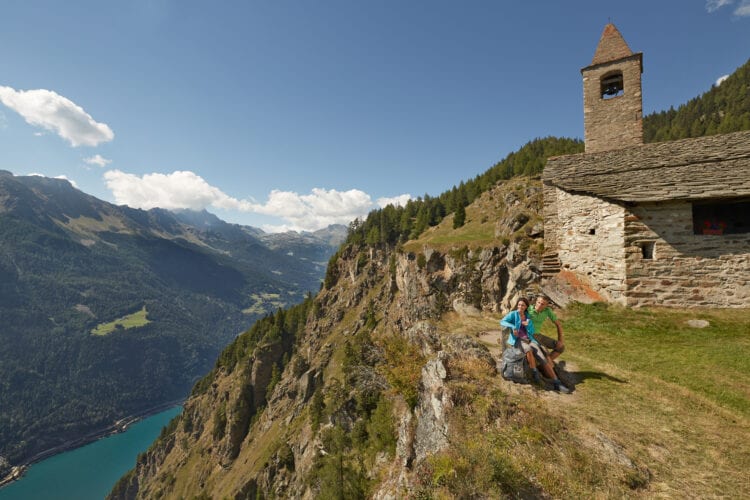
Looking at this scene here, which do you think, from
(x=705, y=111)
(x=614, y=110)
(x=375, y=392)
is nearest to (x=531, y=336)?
(x=375, y=392)

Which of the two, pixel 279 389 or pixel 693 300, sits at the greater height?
pixel 693 300

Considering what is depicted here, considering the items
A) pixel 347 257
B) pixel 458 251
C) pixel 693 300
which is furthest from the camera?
pixel 347 257

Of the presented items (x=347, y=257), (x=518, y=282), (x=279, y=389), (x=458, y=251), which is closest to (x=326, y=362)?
(x=279, y=389)

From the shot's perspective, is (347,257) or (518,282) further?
(347,257)

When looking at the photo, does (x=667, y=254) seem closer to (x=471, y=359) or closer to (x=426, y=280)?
(x=471, y=359)

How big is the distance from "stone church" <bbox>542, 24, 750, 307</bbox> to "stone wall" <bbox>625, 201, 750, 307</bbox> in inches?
1.4

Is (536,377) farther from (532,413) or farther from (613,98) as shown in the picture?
(613,98)

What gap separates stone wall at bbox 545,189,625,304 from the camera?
1530 cm

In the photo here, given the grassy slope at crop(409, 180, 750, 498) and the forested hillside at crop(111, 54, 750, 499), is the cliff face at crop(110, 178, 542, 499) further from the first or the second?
the grassy slope at crop(409, 180, 750, 498)

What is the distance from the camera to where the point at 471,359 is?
11.3 metres

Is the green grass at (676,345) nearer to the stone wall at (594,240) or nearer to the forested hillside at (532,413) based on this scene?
the forested hillside at (532,413)

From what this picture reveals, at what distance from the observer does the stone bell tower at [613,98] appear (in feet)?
70.0

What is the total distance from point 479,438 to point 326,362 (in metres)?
94.7

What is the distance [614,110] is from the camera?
855 inches
